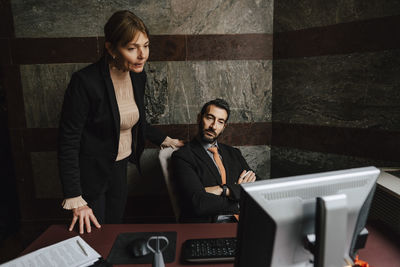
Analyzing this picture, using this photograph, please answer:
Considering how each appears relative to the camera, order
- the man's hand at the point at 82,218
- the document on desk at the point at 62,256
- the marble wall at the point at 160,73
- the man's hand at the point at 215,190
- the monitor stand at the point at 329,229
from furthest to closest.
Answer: the marble wall at the point at 160,73, the man's hand at the point at 215,190, the man's hand at the point at 82,218, the document on desk at the point at 62,256, the monitor stand at the point at 329,229

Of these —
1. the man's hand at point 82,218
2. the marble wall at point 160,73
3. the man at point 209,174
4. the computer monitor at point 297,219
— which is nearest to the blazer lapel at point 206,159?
the man at point 209,174

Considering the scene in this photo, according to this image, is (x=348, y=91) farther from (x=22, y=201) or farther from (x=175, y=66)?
(x=22, y=201)

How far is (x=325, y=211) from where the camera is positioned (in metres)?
0.73

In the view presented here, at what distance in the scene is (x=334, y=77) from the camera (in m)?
2.39

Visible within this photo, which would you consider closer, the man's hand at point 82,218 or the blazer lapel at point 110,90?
the man's hand at point 82,218

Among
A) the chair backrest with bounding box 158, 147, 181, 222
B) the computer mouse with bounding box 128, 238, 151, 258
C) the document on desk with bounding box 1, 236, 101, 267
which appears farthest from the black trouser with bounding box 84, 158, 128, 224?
the computer mouse with bounding box 128, 238, 151, 258

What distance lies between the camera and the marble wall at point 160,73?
2.55 meters

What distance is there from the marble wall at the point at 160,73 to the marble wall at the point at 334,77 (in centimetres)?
21

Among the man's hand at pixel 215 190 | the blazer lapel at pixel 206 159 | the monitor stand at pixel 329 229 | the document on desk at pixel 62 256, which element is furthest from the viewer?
the blazer lapel at pixel 206 159


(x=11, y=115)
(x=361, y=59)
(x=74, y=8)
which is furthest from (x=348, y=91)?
(x=11, y=115)

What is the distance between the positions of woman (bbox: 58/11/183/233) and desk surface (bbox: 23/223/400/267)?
0.07 metres

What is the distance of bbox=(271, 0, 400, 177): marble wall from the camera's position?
214cm

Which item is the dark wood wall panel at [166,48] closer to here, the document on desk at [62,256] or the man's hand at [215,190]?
the man's hand at [215,190]

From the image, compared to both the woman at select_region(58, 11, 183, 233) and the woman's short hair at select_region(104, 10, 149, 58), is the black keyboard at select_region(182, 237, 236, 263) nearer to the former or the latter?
the woman at select_region(58, 11, 183, 233)
